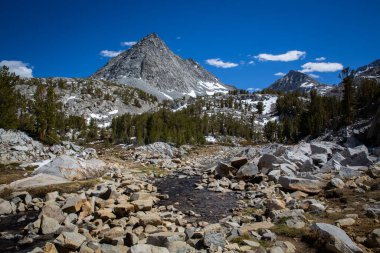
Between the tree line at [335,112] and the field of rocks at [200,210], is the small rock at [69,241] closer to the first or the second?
the field of rocks at [200,210]

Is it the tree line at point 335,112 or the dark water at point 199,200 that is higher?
the tree line at point 335,112

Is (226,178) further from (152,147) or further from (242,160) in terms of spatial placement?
(152,147)

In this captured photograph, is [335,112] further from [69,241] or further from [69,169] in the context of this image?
[69,241]

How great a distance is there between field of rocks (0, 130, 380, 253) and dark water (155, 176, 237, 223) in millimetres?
69

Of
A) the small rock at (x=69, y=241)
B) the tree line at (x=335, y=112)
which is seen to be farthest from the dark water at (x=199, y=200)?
the tree line at (x=335, y=112)

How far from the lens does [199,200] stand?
2130 cm

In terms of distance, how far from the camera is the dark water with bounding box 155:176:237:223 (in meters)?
17.4

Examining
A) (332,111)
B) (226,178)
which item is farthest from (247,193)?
(332,111)

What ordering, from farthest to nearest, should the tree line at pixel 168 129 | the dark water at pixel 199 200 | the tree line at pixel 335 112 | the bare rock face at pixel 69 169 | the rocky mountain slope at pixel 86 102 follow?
the rocky mountain slope at pixel 86 102, the tree line at pixel 168 129, the tree line at pixel 335 112, the bare rock face at pixel 69 169, the dark water at pixel 199 200

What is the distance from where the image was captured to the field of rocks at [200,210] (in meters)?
10.5

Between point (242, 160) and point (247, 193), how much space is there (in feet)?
31.6

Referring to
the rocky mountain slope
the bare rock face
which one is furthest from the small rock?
the rocky mountain slope

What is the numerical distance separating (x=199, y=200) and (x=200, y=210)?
2.89 m

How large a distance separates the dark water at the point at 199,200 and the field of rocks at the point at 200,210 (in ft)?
0.23
